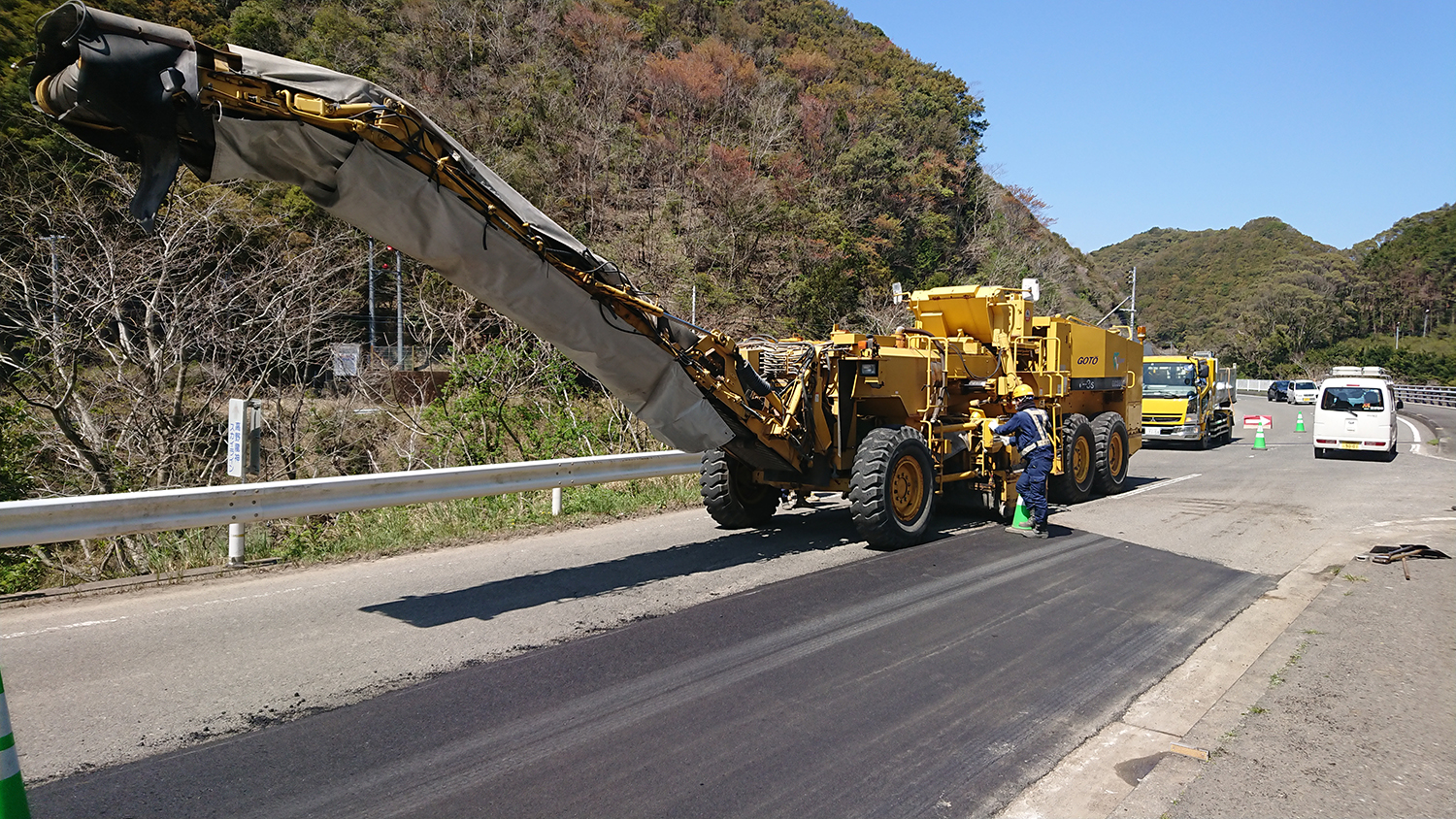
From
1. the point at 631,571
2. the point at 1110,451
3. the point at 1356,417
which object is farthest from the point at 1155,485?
the point at 631,571

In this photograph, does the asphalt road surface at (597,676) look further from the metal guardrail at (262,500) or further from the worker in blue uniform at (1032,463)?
the worker in blue uniform at (1032,463)

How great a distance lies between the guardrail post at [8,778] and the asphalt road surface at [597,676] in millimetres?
994

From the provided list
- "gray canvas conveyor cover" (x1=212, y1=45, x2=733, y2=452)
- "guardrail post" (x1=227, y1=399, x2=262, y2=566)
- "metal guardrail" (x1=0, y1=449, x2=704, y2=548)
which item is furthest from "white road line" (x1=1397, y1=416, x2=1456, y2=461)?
"guardrail post" (x1=227, y1=399, x2=262, y2=566)

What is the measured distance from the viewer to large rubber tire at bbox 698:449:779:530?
9633 mm

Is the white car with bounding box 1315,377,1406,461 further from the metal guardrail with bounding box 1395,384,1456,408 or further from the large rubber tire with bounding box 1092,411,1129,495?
the metal guardrail with bounding box 1395,384,1456,408

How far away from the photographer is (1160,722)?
15.8ft

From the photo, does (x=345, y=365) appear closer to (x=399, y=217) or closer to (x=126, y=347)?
(x=126, y=347)

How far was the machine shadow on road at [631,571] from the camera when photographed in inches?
254

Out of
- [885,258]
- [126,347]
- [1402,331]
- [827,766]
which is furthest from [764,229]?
[1402,331]

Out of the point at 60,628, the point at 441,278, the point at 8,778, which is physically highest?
the point at 441,278

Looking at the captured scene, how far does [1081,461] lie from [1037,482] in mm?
3733

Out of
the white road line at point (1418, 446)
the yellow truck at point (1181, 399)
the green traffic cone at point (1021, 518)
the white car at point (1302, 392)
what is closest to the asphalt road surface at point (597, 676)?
the green traffic cone at point (1021, 518)

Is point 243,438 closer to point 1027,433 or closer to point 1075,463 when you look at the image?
point 1027,433

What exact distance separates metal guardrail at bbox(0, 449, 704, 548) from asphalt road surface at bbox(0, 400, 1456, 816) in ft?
1.77
